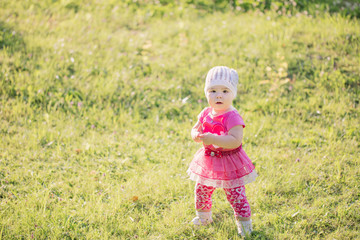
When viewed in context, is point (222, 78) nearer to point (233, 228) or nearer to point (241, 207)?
point (241, 207)

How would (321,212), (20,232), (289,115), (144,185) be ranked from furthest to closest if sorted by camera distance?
(289,115) < (144,185) < (321,212) < (20,232)

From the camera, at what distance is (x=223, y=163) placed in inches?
115

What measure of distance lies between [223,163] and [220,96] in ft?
1.87

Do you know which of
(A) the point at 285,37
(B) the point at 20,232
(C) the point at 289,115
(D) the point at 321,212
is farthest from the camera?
(A) the point at 285,37

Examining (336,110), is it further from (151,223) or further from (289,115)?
(151,223)

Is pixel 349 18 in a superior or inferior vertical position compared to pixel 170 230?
superior

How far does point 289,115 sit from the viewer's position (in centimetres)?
511

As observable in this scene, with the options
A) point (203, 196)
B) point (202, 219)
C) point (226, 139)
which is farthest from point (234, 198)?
point (226, 139)

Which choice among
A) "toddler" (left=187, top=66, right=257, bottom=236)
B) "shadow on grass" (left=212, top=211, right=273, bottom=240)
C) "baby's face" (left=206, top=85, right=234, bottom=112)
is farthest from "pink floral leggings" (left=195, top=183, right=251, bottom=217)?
"baby's face" (left=206, top=85, right=234, bottom=112)

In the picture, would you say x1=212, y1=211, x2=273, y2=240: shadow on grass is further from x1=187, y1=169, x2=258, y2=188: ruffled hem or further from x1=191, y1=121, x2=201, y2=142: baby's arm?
x1=191, y1=121, x2=201, y2=142: baby's arm

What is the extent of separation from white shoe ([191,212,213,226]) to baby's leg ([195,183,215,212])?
0.05 metres

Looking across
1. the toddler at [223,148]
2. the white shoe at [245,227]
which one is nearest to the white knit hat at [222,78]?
the toddler at [223,148]

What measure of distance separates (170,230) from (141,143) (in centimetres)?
170

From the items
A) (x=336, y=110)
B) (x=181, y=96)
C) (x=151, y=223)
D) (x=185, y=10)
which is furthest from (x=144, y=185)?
(x=185, y=10)
